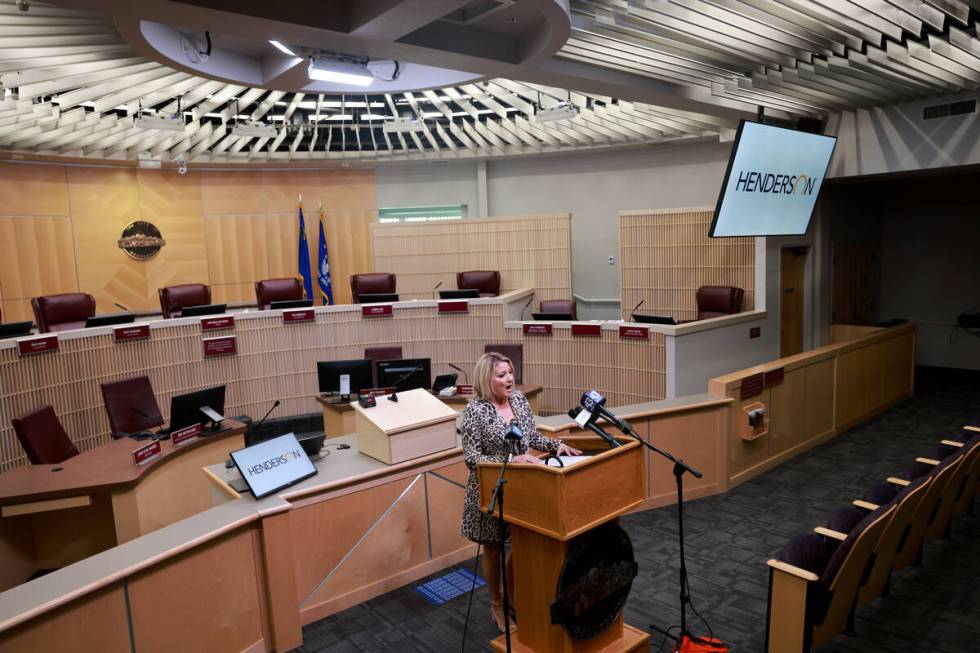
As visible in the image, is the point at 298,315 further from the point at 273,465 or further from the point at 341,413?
the point at 273,465

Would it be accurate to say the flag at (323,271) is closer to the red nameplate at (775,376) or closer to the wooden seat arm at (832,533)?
the red nameplate at (775,376)

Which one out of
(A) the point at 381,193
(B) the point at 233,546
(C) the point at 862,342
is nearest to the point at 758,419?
(C) the point at 862,342

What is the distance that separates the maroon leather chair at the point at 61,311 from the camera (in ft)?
26.0

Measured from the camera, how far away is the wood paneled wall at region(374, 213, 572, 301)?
10.8 m

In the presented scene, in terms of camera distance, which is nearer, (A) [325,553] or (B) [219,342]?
(A) [325,553]

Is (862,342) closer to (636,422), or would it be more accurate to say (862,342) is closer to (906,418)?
(906,418)

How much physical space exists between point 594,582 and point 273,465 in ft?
6.52

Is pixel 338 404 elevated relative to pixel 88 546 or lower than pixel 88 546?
elevated

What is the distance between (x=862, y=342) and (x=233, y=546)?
23.3 ft

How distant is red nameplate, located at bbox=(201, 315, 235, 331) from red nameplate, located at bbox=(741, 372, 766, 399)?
5.78m

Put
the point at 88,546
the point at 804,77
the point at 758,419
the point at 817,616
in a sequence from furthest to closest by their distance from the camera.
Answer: the point at 804,77 < the point at 758,419 < the point at 88,546 < the point at 817,616

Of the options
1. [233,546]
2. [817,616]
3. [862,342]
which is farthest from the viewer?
[862,342]

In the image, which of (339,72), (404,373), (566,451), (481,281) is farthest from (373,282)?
(566,451)

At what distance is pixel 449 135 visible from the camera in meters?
11.1
